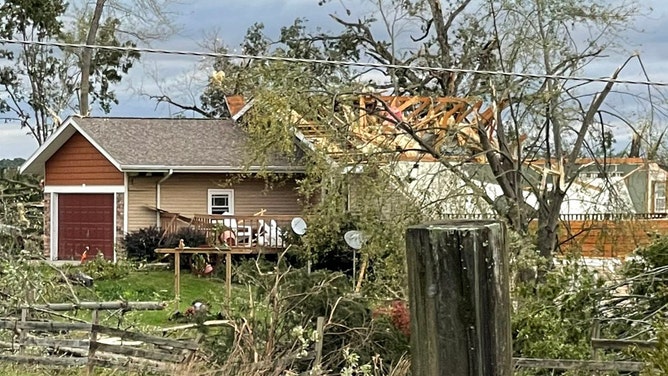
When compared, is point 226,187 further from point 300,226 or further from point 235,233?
point 300,226

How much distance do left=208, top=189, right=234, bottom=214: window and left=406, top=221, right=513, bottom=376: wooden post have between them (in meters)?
24.9

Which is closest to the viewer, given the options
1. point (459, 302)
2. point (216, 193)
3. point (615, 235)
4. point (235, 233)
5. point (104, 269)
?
point (459, 302)

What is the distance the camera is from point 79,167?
2750 centimetres

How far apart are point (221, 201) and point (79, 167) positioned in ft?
14.7

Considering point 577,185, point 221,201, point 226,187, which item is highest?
point 226,187

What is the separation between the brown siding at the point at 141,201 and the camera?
26.0m

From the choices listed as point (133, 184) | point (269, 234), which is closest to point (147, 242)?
point (133, 184)

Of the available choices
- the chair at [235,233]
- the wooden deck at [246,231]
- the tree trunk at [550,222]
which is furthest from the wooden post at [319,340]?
the chair at [235,233]

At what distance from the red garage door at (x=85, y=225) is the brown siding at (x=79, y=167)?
18.6 inches

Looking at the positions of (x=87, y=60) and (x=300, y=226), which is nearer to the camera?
(x=300, y=226)

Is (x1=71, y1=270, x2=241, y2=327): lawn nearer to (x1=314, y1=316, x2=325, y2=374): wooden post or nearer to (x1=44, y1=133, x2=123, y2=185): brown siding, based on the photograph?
(x1=44, y1=133, x2=123, y2=185): brown siding

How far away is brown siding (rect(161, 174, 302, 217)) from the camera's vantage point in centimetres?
2652

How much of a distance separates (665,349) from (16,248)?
12.0 m

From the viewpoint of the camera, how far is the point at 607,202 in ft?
50.9
